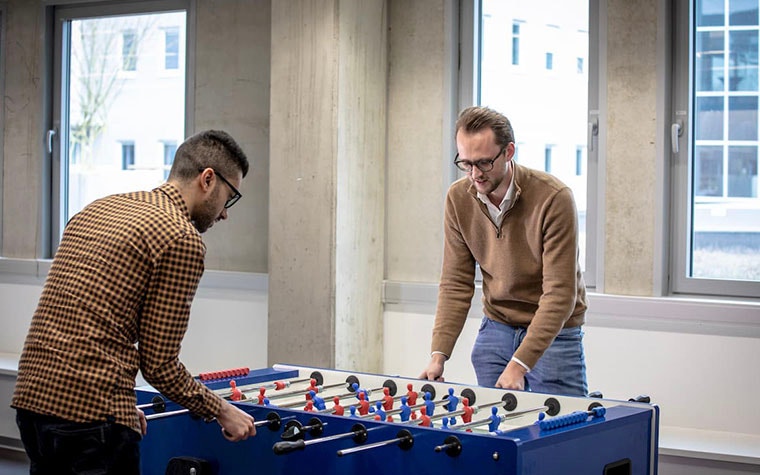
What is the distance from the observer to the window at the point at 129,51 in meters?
6.30

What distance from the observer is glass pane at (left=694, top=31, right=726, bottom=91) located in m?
4.79

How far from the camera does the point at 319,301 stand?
5.02 m

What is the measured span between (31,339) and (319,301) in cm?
270

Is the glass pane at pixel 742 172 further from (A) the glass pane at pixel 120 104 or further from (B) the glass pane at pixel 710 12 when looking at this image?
(A) the glass pane at pixel 120 104

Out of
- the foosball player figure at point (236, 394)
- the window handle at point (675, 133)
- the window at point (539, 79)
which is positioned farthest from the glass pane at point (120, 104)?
the foosball player figure at point (236, 394)

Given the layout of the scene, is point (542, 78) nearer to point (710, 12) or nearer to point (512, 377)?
point (710, 12)

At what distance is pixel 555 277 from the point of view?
10.5ft

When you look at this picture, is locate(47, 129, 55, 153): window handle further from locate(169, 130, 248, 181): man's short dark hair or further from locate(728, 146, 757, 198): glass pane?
locate(169, 130, 248, 181): man's short dark hair

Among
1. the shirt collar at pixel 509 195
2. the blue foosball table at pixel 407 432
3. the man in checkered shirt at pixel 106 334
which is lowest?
the blue foosball table at pixel 407 432

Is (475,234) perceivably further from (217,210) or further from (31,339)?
(31,339)

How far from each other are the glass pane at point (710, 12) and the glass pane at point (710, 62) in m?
0.05

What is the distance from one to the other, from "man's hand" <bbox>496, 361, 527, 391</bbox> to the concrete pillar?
1.91 m

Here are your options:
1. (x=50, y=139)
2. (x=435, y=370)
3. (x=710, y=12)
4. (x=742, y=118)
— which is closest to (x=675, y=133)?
(x=742, y=118)

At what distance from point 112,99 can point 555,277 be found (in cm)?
403
